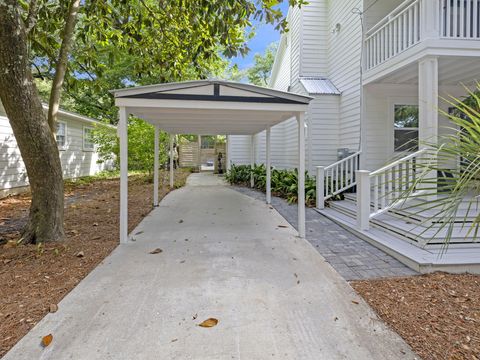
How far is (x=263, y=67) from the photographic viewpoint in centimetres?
2889

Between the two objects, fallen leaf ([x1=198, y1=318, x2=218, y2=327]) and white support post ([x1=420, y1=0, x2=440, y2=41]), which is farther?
white support post ([x1=420, y1=0, x2=440, y2=41])

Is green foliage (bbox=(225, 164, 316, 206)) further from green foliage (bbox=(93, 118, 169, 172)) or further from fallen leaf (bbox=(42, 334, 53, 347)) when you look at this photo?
fallen leaf (bbox=(42, 334, 53, 347))

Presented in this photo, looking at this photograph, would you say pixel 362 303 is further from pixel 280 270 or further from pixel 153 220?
pixel 153 220

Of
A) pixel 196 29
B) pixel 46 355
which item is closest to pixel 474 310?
pixel 46 355

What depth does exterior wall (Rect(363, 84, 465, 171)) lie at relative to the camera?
7.22 m

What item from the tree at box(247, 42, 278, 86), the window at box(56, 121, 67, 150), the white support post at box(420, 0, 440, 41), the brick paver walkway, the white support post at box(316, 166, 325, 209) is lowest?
the brick paver walkway

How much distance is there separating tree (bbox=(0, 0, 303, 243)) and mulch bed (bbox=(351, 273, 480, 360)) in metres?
4.16

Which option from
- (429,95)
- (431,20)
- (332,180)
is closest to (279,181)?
(332,180)

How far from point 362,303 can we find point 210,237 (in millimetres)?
2643

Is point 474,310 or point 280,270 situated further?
point 280,270

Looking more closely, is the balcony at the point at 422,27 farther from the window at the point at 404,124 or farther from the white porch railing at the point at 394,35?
the window at the point at 404,124

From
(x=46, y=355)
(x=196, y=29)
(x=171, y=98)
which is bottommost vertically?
(x=46, y=355)

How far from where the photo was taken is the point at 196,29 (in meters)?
6.26

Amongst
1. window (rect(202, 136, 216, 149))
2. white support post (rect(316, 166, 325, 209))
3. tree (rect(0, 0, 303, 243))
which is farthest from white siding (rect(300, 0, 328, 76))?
window (rect(202, 136, 216, 149))
